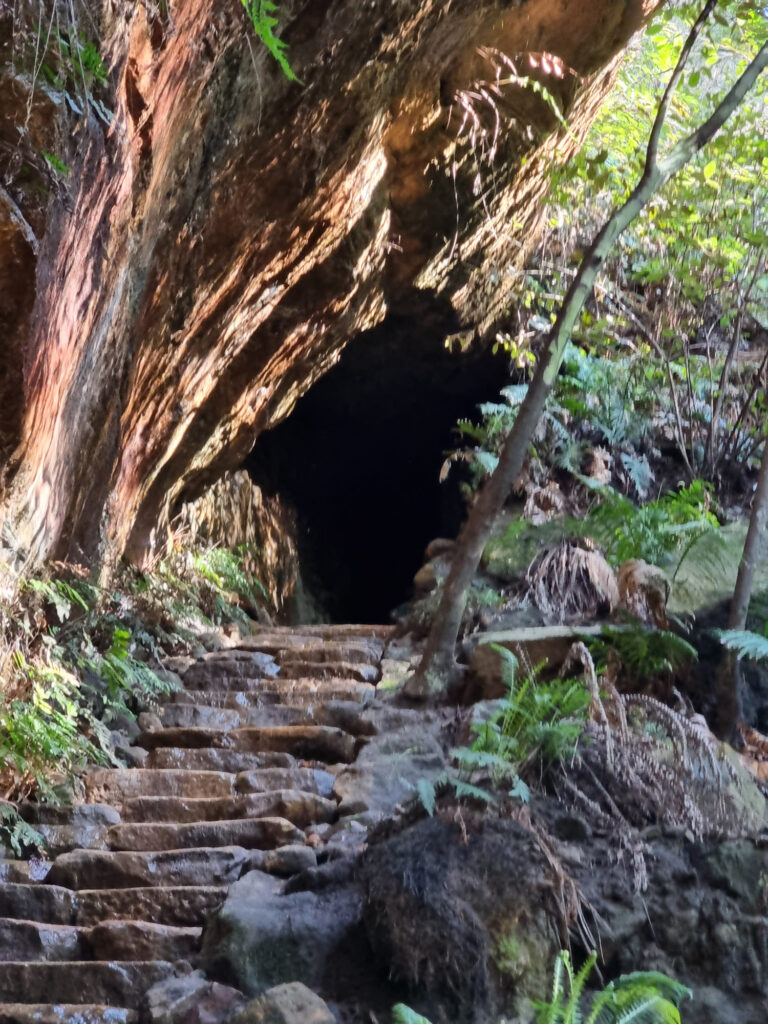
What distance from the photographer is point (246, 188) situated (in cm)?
521

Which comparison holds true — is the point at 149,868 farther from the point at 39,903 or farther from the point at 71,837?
the point at 71,837

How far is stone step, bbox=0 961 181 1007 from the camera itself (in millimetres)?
2943

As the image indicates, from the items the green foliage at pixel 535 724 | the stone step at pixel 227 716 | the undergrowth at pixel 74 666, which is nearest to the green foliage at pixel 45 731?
the undergrowth at pixel 74 666

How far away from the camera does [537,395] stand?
5121 millimetres

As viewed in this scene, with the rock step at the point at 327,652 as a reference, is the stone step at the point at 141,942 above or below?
below

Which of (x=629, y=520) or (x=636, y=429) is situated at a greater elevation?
(x=636, y=429)

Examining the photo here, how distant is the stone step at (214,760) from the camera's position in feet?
15.6

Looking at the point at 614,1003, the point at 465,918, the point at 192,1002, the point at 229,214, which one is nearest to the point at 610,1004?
the point at 614,1003

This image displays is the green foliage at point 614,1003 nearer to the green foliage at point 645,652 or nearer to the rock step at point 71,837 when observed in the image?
the green foliage at point 645,652

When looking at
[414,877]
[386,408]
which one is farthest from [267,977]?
[386,408]

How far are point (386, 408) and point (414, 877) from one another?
9.49 meters

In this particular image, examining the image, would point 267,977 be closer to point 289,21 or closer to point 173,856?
point 173,856

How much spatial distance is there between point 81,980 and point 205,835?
100cm

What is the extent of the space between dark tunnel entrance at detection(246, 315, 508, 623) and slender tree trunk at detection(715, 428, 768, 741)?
527cm
